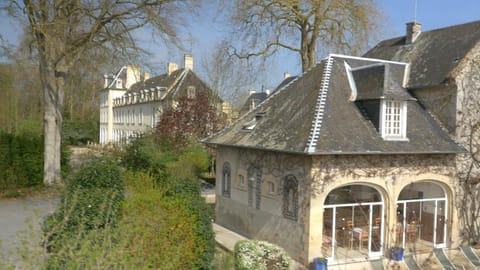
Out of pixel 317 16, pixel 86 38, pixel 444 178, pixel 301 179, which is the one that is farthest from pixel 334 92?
pixel 86 38

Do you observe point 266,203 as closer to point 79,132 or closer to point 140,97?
point 140,97

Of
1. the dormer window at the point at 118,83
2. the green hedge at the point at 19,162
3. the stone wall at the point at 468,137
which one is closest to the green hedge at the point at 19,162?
the green hedge at the point at 19,162

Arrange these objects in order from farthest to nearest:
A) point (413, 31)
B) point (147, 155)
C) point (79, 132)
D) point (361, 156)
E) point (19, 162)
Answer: point (79, 132) < point (147, 155) < point (19, 162) < point (413, 31) < point (361, 156)

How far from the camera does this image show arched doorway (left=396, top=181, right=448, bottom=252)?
49.2 ft

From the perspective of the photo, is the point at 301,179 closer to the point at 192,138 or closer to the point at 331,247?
the point at 331,247

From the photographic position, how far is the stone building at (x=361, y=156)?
43.4ft

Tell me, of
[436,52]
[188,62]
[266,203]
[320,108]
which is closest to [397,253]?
[266,203]

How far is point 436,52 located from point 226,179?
31.8 feet

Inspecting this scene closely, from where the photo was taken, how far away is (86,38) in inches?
848

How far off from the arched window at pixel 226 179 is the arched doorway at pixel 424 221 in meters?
6.55

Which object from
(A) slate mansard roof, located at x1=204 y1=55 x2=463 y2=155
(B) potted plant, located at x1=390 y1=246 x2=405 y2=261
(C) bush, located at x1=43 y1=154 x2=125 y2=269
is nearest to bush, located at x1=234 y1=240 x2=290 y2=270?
(A) slate mansard roof, located at x1=204 y1=55 x2=463 y2=155

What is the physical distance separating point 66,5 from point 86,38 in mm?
1730

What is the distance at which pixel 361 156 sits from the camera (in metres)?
13.5

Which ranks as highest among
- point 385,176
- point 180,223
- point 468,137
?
point 468,137
